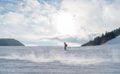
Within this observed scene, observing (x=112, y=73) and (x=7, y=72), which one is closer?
(x=112, y=73)

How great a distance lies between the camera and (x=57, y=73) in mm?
37625

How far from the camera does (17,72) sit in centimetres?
3916

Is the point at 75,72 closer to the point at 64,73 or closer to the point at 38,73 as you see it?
the point at 64,73

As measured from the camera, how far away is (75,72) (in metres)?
38.7

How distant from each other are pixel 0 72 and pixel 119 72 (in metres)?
12.9

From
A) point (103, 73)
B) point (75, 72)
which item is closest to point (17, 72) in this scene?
point (75, 72)

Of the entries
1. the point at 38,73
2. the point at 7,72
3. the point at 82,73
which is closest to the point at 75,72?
the point at 82,73

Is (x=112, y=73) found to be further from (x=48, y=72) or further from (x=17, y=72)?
(x=17, y=72)

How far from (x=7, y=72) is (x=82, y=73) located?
8.36 metres

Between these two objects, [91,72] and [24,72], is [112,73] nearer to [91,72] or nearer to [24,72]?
[91,72]

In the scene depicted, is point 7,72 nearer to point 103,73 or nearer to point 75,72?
point 75,72

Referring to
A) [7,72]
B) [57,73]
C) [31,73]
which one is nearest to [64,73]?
[57,73]

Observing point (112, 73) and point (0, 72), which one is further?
point (0, 72)

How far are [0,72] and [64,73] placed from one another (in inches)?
284
